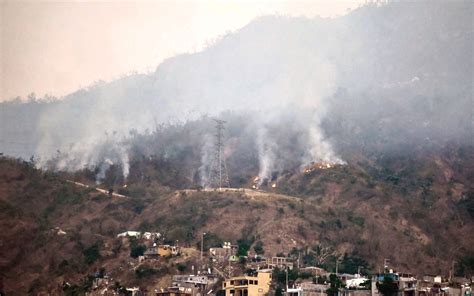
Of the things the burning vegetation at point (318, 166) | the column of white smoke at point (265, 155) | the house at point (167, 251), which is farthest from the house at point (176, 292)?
the column of white smoke at point (265, 155)

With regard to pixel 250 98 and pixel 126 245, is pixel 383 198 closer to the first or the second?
pixel 126 245

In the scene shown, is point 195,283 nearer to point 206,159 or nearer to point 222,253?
point 222,253

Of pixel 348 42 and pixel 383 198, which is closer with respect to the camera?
pixel 383 198

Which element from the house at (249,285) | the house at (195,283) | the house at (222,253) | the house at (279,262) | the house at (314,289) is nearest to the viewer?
the house at (314,289)

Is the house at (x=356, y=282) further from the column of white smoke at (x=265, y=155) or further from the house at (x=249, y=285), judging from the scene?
the column of white smoke at (x=265, y=155)

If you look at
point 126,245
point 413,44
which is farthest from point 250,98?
point 126,245

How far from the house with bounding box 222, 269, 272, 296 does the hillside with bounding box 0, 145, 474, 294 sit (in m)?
7.98

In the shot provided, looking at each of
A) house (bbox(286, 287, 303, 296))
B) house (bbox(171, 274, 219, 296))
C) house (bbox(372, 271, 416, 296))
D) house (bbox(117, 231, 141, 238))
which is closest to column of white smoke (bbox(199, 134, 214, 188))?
house (bbox(117, 231, 141, 238))

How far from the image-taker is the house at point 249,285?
73688mm

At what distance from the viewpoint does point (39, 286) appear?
85.1 meters

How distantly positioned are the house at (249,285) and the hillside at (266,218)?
26.2ft

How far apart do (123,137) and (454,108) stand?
34531 mm

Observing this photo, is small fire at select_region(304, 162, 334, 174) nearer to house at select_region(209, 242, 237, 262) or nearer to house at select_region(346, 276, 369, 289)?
house at select_region(209, 242, 237, 262)

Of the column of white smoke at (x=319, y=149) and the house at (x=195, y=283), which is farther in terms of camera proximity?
the column of white smoke at (x=319, y=149)
